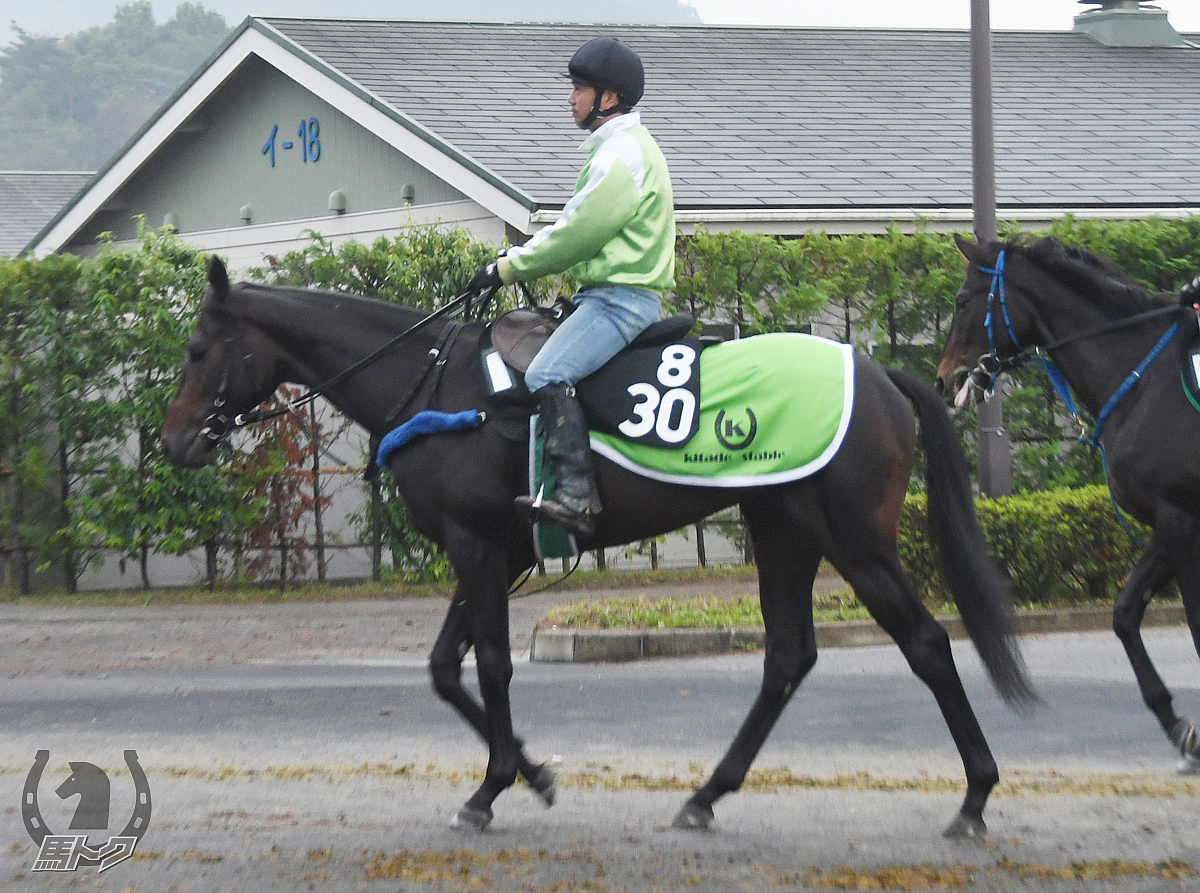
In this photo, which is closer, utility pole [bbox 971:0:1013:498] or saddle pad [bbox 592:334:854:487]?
saddle pad [bbox 592:334:854:487]

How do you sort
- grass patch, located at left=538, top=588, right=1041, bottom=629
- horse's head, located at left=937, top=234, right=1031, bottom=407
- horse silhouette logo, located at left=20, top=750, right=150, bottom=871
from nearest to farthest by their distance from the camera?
1. horse silhouette logo, located at left=20, top=750, right=150, bottom=871
2. horse's head, located at left=937, top=234, right=1031, bottom=407
3. grass patch, located at left=538, top=588, right=1041, bottom=629

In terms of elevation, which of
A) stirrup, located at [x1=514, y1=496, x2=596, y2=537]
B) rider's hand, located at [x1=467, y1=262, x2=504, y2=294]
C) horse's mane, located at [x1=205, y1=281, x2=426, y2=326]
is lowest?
stirrup, located at [x1=514, y1=496, x2=596, y2=537]

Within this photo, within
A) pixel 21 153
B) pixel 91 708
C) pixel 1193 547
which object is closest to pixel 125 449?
pixel 91 708

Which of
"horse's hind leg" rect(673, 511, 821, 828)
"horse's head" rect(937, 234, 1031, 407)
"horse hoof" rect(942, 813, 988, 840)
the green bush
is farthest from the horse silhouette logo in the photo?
the green bush

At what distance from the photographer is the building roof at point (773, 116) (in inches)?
684

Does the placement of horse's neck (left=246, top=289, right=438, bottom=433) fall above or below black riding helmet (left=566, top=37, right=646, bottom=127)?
below

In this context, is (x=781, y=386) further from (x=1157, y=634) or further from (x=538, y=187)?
(x=538, y=187)

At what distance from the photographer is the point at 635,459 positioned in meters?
6.08

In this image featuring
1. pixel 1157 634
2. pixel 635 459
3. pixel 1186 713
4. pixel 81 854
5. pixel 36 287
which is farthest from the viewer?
pixel 36 287

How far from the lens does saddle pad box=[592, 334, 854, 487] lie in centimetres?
600

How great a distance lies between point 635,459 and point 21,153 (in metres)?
83.9

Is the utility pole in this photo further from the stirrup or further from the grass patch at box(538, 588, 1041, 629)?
the stirrup

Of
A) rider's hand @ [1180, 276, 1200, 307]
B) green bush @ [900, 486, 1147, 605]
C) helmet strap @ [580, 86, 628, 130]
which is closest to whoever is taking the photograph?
helmet strap @ [580, 86, 628, 130]

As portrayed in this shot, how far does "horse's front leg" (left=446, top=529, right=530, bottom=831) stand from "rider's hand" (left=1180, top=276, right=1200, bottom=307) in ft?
11.8
